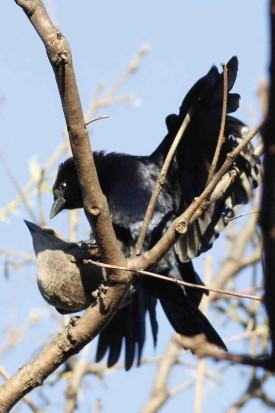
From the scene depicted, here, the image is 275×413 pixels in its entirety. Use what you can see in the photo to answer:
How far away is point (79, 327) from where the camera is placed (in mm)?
3133

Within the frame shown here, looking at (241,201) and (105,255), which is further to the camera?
(241,201)

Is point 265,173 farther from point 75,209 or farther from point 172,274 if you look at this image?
point 75,209

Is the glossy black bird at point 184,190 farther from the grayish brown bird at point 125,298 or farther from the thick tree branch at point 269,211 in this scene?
the thick tree branch at point 269,211

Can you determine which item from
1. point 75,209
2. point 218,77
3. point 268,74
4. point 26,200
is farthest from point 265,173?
point 75,209

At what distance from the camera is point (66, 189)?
17.5 ft

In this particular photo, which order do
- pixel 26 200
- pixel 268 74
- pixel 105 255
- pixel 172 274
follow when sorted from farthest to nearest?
pixel 26 200 < pixel 172 274 < pixel 105 255 < pixel 268 74

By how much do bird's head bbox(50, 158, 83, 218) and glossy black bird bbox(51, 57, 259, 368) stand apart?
26 cm

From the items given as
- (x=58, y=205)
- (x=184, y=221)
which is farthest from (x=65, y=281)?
(x=58, y=205)

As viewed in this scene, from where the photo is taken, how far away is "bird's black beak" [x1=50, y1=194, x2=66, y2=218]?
208 inches

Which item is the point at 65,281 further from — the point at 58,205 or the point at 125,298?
the point at 58,205

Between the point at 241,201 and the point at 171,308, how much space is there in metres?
0.82

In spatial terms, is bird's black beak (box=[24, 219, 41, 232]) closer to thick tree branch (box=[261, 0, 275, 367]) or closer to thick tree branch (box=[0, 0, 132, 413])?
thick tree branch (box=[0, 0, 132, 413])

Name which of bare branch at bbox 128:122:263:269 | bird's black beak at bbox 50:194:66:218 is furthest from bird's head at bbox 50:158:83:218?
bare branch at bbox 128:122:263:269

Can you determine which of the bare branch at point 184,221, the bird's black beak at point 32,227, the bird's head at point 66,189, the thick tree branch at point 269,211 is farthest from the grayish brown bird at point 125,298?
the thick tree branch at point 269,211
